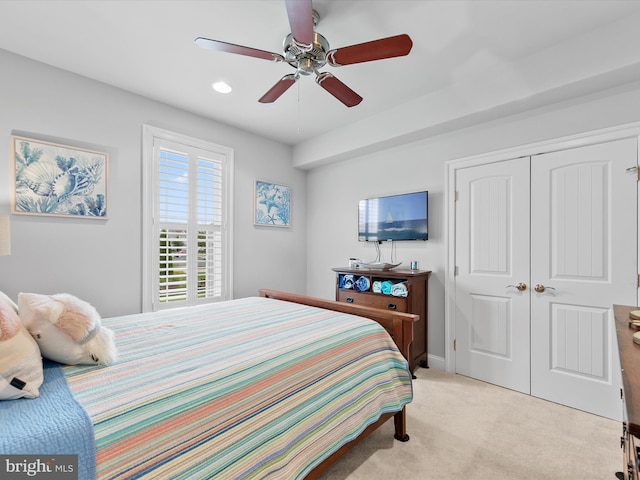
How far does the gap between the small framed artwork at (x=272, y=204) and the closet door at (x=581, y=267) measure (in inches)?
113

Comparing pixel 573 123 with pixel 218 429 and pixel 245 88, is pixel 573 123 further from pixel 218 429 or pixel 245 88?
pixel 218 429

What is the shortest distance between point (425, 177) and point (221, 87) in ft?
7.47

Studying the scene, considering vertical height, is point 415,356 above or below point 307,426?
below

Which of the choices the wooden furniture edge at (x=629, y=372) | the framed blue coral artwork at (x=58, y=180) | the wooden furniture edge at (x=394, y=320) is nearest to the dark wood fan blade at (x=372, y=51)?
the wooden furniture edge at (x=394, y=320)

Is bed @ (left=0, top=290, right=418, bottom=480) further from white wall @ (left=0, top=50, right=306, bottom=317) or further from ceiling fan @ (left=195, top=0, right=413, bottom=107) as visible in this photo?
ceiling fan @ (left=195, top=0, right=413, bottom=107)

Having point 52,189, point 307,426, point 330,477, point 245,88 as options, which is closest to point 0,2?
point 52,189

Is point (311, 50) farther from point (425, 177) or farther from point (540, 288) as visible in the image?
point (540, 288)

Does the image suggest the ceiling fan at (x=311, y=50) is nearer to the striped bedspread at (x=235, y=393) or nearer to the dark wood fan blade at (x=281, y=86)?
the dark wood fan blade at (x=281, y=86)

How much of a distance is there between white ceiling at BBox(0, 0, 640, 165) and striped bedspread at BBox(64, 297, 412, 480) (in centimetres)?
198

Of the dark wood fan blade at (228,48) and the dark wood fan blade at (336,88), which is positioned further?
the dark wood fan blade at (336,88)

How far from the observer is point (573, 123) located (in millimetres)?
2418

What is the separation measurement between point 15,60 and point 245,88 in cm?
171

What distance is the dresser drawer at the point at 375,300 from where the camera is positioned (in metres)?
2.98

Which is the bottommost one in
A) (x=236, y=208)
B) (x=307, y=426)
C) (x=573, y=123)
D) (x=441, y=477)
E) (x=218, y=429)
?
(x=441, y=477)
